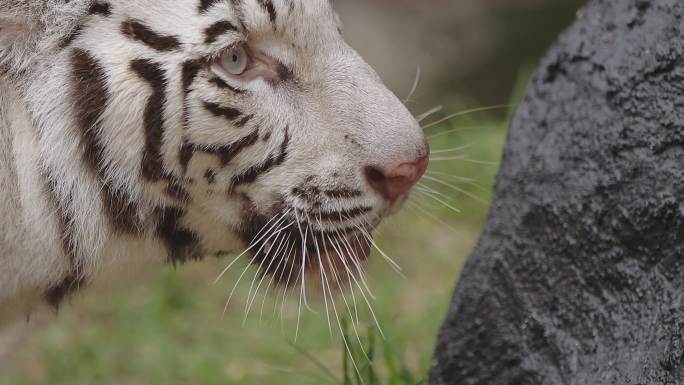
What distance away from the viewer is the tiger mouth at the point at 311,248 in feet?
7.41

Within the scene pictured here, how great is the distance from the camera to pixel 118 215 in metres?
2.25

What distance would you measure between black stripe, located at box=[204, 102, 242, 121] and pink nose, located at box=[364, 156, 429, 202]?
310mm

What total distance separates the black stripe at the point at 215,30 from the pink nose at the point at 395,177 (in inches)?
17.0

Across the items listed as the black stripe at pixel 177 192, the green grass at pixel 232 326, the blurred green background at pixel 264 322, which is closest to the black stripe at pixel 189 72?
the black stripe at pixel 177 192

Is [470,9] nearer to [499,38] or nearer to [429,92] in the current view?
[499,38]

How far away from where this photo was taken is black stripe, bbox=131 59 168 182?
215 centimetres

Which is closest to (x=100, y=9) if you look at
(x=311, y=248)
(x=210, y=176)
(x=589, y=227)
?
(x=210, y=176)

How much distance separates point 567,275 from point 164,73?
39.3 inches

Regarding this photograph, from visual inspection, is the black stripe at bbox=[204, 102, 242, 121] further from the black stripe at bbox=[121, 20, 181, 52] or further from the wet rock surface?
the wet rock surface

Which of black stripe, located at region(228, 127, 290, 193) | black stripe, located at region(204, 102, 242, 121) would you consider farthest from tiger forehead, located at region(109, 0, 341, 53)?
black stripe, located at region(228, 127, 290, 193)

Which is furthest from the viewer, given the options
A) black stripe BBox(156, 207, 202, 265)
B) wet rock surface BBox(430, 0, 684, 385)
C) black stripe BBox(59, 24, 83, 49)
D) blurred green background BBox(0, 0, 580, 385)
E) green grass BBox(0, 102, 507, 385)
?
green grass BBox(0, 102, 507, 385)

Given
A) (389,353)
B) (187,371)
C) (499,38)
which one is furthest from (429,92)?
(389,353)

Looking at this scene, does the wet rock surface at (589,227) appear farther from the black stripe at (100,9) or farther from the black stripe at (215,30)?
the black stripe at (100,9)

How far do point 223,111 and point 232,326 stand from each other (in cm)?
215
